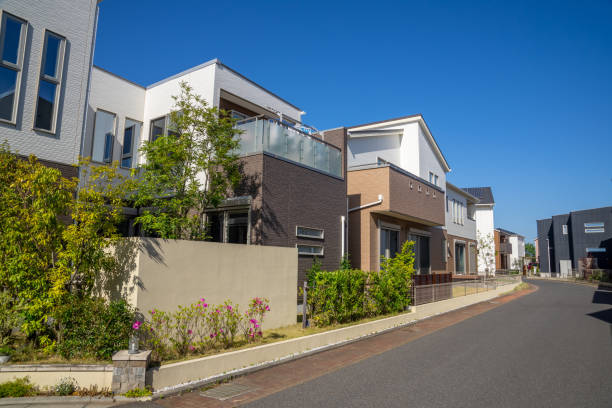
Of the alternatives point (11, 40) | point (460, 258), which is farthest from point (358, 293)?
point (460, 258)

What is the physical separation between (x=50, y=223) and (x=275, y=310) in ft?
18.3

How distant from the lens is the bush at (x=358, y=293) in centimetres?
1090

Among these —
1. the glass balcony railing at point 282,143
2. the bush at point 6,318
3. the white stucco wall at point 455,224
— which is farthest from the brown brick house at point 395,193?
the bush at point 6,318

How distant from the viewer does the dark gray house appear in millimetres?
58000

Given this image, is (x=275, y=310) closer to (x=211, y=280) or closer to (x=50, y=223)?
(x=211, y=280)

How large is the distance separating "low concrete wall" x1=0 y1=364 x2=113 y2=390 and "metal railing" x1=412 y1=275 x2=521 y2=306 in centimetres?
1112

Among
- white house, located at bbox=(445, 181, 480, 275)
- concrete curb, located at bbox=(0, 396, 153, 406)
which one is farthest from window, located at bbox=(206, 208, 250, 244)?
white house, located at bbox=(445, 181, 480, 275)

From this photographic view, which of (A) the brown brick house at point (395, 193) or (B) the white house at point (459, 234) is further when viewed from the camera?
(B) the white house at point (459, 234)

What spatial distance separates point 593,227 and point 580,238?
2322 millimetres

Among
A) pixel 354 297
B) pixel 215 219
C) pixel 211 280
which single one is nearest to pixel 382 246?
pixel 354 297

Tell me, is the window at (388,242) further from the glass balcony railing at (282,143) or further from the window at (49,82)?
the window at (49,82)

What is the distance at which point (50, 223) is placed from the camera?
662 centimetres

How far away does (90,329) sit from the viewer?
650cm

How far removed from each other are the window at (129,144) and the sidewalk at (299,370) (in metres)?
10.7
